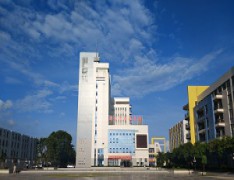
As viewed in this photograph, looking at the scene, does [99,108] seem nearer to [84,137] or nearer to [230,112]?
[84,137]

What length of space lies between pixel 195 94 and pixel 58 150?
58268 millimetres

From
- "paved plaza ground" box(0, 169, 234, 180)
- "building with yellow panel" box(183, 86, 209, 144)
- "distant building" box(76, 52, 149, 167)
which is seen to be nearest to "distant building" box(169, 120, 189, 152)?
"distant building" box(76, 52, 149, 167)

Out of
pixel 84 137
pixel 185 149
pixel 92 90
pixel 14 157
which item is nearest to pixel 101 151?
pixel 84 137

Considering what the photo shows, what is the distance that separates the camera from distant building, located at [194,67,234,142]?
61125 mm

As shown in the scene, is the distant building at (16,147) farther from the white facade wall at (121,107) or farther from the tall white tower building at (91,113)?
the white facade wall at (121,107)

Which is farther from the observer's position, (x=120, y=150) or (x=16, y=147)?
(x=16, y=147)

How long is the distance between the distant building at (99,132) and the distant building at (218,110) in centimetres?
4263

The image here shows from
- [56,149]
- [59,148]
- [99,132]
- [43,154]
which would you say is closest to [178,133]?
[99,132]

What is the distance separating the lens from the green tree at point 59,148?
107 meters

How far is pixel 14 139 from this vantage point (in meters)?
116

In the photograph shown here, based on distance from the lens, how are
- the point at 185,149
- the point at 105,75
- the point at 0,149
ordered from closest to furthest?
the point at 185,149
the point at 0,149
the point at 105,75

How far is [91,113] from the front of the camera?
390 feet

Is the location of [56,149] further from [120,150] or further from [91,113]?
[120,150]

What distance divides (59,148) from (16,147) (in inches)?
880
